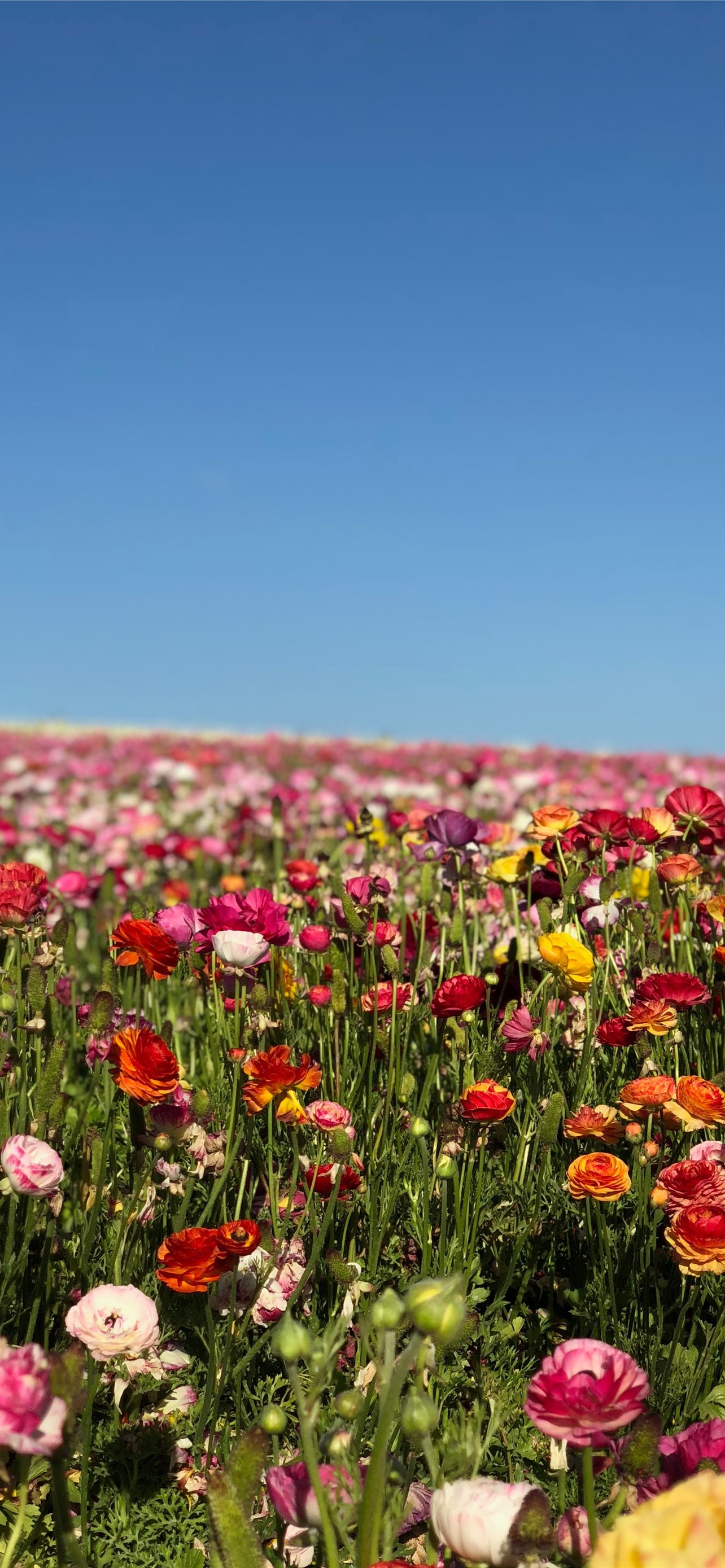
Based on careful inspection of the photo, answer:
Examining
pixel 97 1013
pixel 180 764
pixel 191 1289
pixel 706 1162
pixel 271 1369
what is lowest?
pixel 271 1369

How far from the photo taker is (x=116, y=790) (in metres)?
11.6

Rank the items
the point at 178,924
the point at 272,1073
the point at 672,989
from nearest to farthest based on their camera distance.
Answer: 1. the point at 272,1073
2. the point at 672,989
3. the point at 178,924

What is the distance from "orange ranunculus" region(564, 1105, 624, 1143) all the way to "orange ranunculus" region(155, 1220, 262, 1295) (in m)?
0.68

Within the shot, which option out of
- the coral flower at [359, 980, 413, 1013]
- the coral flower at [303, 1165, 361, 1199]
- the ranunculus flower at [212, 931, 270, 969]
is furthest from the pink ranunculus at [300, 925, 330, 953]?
the coral flower at [303, 1165, 361, 1199]

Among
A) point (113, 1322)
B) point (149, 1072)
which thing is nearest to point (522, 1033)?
point (149, 1072)

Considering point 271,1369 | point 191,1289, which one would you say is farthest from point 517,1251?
point 191,1289

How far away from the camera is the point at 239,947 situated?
237 cm

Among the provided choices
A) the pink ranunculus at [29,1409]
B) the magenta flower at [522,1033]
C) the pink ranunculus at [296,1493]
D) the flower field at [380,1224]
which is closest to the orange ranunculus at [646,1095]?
the flower field at [380,1224]

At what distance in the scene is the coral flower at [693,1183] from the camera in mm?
1913

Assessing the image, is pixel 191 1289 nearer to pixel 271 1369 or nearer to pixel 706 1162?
pixel 271 1369

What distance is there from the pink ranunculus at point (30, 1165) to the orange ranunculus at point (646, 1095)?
38.6 inches

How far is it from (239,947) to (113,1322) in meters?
0.74

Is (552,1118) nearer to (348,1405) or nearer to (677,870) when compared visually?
(348,1405)

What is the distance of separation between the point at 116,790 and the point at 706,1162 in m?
10.1
